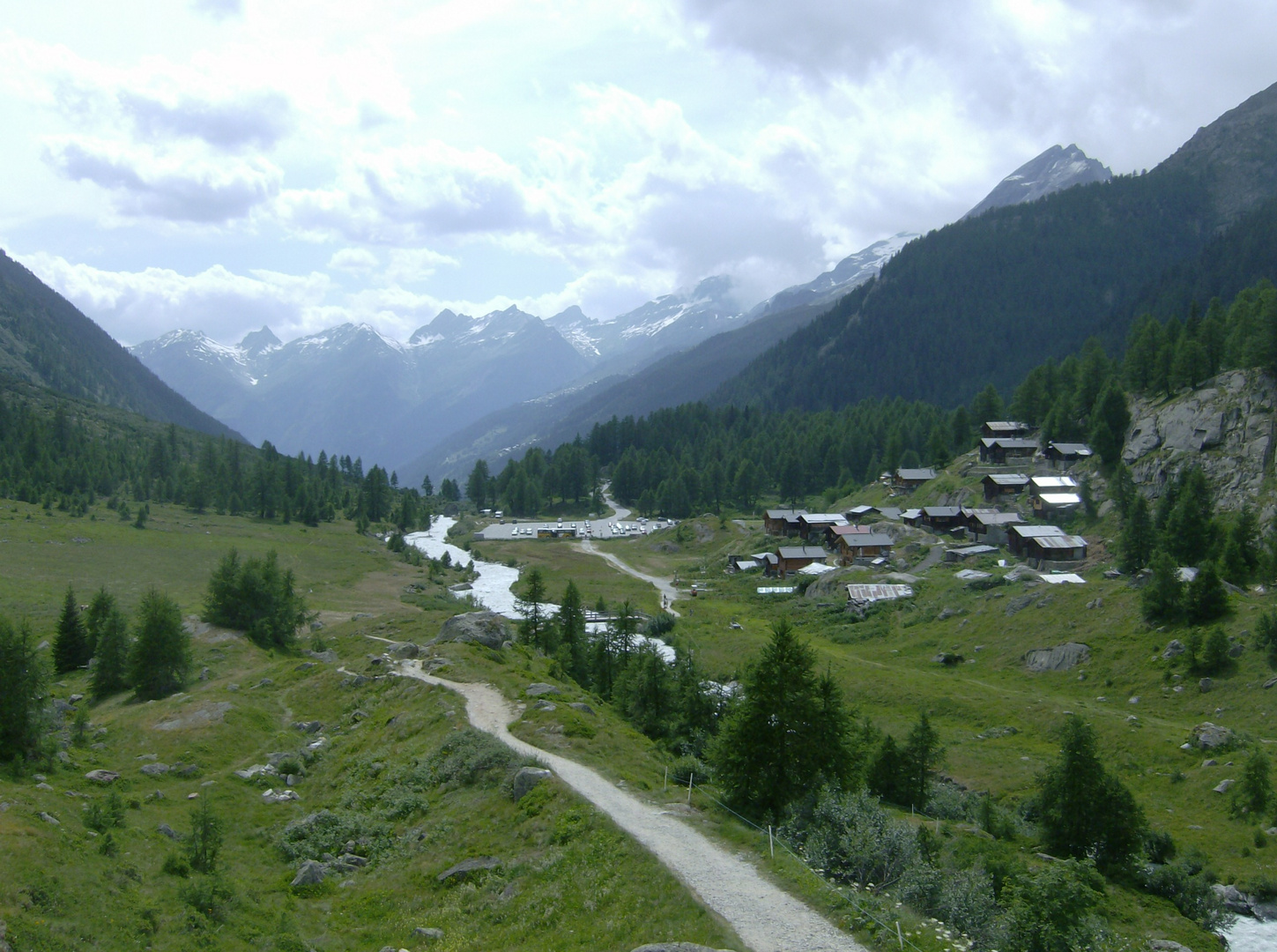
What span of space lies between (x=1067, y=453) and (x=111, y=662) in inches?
5057

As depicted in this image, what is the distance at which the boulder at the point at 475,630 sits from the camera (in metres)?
65.6

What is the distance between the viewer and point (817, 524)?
133m

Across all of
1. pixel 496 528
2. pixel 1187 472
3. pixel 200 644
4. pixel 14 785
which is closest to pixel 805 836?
pixel 14 785

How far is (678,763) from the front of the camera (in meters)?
37.5

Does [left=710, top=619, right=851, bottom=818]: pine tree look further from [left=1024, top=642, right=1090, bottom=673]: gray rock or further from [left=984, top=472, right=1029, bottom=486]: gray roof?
[left=984, top=472, right=1029, bottom=486]: gray roof

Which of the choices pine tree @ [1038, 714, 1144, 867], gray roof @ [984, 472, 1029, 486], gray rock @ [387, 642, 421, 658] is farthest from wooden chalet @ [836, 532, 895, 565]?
gray rock @ [387, 642, 421, 658]

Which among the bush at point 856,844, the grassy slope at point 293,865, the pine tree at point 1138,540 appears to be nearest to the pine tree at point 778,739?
the bush at point 856,844

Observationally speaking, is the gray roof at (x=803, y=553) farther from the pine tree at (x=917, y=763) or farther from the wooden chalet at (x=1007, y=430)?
the pine tree at (x=917, y=763)

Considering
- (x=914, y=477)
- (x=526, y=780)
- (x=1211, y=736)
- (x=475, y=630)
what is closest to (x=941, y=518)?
(x=914, y=477)

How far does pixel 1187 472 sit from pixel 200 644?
112 m

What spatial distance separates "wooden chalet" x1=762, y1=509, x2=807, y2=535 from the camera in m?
139

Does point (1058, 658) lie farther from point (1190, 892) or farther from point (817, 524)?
point (817, 524)

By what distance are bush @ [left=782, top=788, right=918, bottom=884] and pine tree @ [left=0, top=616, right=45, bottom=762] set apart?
3411 centimetres

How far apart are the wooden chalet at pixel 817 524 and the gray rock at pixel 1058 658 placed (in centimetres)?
5856
